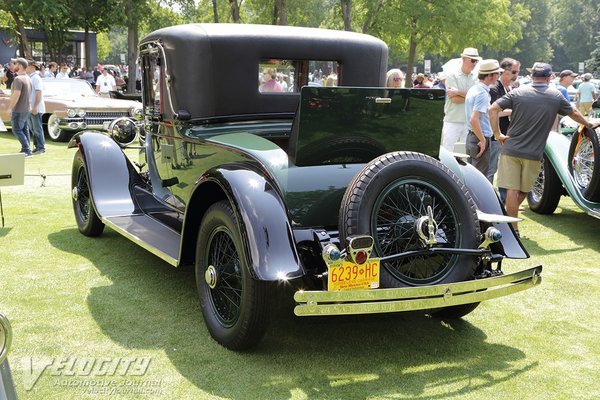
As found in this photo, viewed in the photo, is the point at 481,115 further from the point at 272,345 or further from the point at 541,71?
the point at 272,345

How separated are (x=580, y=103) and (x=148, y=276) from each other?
12047 millimetres

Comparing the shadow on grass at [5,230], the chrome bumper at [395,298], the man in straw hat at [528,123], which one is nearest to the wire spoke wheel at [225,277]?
the chrome bumper at [395,298]

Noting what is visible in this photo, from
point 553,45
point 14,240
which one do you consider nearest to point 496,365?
point 14,240

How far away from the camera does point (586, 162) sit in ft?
22.3

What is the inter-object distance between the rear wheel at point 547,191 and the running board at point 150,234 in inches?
182

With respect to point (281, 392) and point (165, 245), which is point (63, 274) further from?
point (281, 392)

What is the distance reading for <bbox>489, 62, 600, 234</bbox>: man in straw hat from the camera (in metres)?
6.02

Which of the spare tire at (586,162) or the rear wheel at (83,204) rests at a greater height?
the spare tire at (586,162)

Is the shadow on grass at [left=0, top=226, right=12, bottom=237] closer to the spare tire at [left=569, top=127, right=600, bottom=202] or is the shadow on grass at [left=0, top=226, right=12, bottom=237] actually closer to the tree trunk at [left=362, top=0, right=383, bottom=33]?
the spare tire at [left=569, top=127, right=600, bottom=202]

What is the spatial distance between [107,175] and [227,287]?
8.16ft

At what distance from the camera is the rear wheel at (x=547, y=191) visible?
24.7 ft

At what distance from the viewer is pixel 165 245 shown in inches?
180

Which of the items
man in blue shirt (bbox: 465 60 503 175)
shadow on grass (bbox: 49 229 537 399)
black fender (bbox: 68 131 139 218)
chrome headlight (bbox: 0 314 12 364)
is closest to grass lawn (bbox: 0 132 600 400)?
shadow on grass (bbox: 49 229 537 399)

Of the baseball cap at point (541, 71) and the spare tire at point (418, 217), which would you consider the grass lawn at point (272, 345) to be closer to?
the spare tire at point (418, 217)
